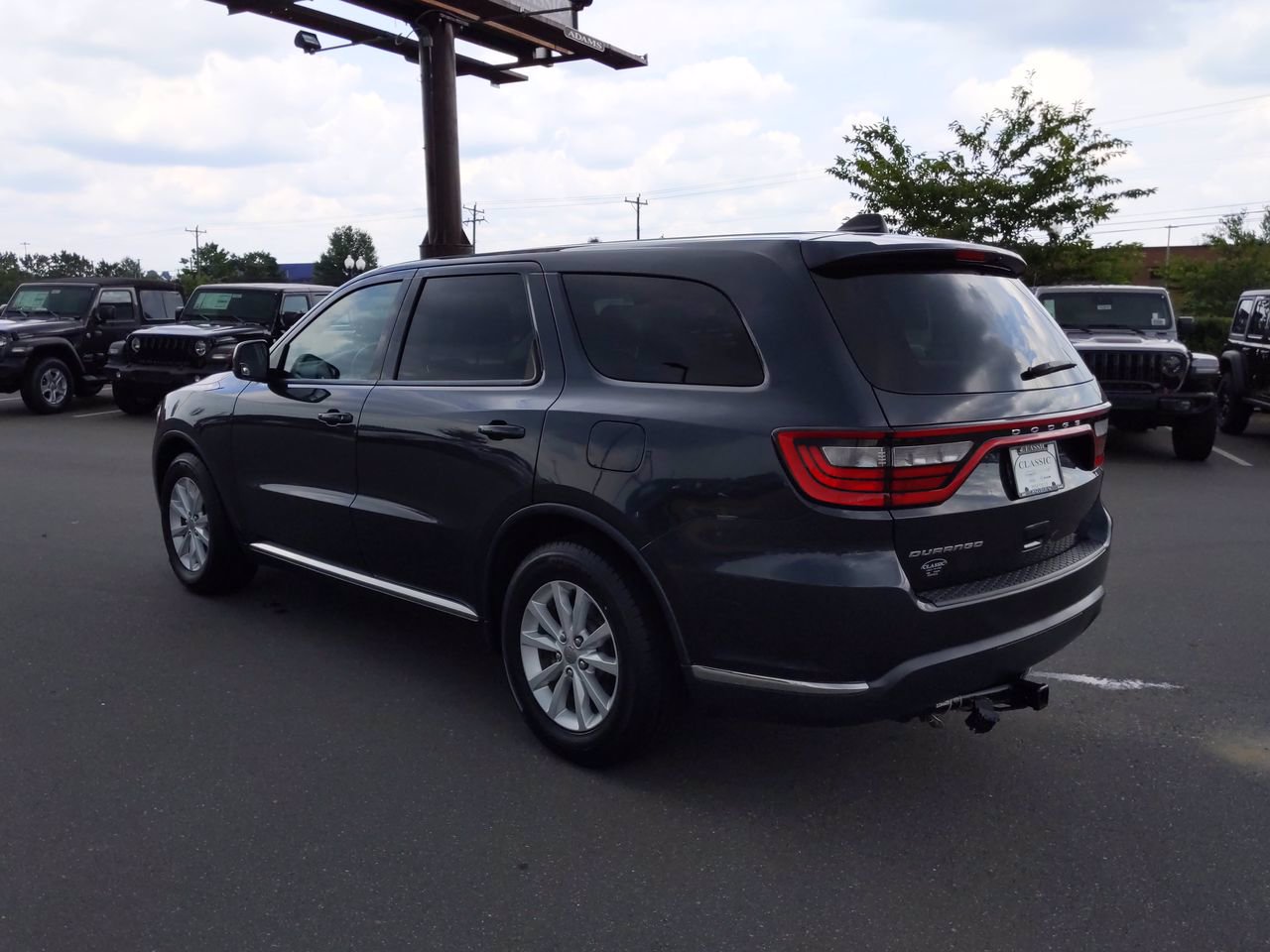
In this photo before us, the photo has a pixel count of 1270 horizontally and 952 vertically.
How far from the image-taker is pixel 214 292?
15.9 metres

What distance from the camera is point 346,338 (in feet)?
16.4

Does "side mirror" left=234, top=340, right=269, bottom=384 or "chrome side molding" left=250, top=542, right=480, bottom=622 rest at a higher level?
"side mirror" left=234, top=340, right=269, bottom=384

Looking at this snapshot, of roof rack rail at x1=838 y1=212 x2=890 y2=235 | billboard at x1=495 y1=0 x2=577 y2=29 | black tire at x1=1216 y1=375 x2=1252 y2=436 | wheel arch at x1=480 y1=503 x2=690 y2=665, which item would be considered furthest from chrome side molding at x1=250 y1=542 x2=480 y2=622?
billboard at x1=495 y1=0 x2=577 y2=29

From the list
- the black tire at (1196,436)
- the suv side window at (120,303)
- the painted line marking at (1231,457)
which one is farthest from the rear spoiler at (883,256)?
the suv side window at (120,303)

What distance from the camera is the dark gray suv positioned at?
125 inches

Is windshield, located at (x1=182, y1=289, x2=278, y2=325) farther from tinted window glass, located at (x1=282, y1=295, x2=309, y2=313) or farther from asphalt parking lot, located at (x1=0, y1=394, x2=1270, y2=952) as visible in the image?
asphalt parking lot, located at (x1=0, y1=394, x2=1270, y2=952)

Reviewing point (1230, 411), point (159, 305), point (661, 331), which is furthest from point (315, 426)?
point (159, 305)

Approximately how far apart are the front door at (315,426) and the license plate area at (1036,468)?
2623mm

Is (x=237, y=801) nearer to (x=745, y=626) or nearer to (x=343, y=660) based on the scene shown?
(x=343, y=660)

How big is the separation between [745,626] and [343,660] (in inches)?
93.5

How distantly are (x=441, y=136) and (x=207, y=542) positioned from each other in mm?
17667

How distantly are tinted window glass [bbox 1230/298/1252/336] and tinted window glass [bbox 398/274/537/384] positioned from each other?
12.0 m

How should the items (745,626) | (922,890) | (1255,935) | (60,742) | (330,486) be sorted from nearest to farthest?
1. (1255,935)
2. (922,890)
3. (745,626)
4. (60,742)
5. (330,486)

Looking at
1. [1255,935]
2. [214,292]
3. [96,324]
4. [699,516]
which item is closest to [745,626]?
[699,516]
